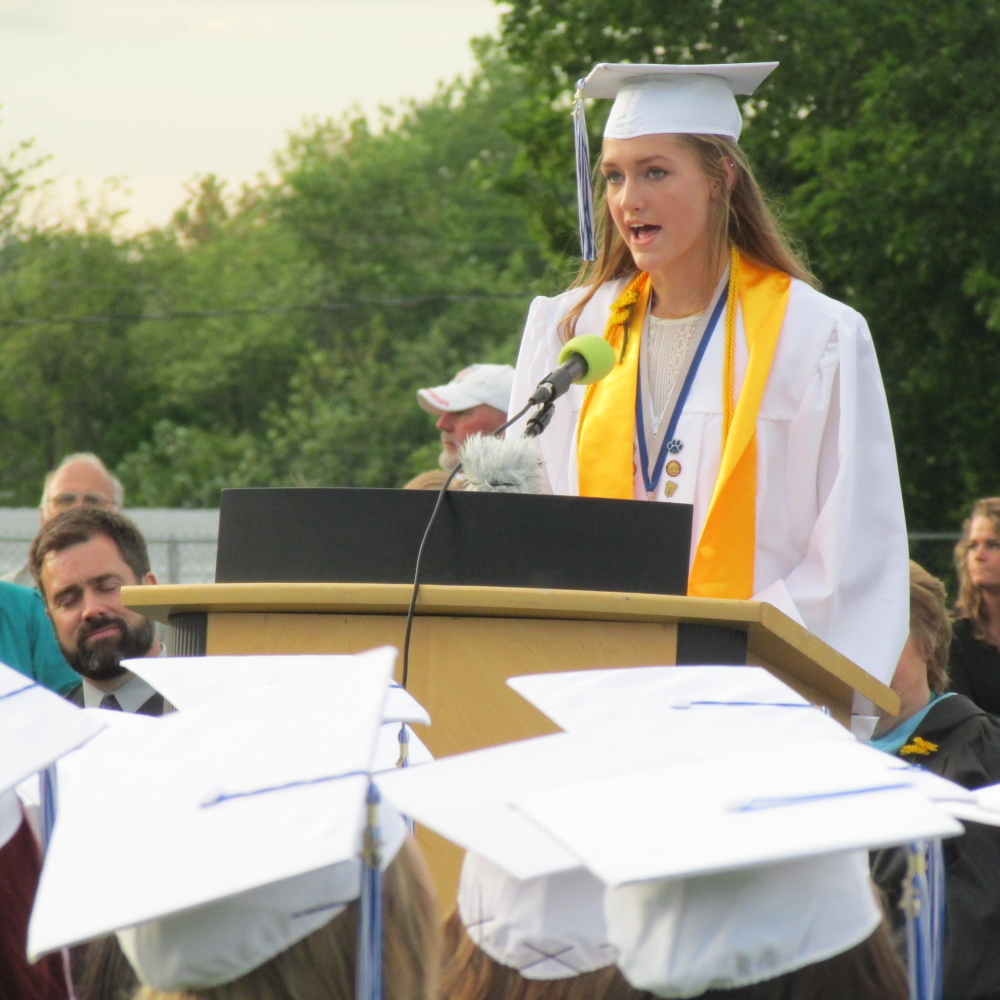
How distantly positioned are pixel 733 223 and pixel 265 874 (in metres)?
2.56

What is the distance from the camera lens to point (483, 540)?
2.79 meters

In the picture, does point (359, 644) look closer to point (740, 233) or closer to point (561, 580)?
Result: point (561, 580)

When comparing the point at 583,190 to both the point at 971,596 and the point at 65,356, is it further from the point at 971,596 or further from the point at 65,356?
the point at 65,356

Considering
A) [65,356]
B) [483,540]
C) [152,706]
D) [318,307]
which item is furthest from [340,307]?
[483,540]

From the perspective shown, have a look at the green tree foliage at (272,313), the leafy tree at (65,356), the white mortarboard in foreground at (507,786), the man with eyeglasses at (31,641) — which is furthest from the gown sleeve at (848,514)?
the leafy tree at (65,356)

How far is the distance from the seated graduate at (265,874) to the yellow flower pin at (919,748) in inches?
95.5

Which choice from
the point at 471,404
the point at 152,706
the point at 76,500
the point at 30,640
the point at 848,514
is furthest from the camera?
the point at 76,500

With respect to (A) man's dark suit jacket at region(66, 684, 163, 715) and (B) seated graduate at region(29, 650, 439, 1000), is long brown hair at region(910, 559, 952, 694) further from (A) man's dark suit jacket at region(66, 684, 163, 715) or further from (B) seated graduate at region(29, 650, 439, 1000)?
(B) seated graduate at region(29, 650, 439, 1000)

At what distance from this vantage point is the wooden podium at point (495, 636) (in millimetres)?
2684

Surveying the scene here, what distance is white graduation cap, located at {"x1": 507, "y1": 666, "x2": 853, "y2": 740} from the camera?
6.68 feet

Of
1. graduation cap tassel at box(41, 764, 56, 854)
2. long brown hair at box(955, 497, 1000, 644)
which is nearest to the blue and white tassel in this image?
graduation cap tassel at box(41, 764, 56, 854)

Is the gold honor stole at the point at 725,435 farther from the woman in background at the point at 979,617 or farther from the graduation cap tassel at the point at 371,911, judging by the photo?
the woman in background at the point at 979,617

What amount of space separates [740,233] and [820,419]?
1.84 feet

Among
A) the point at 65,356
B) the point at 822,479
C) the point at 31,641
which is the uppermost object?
the point at 822,479
